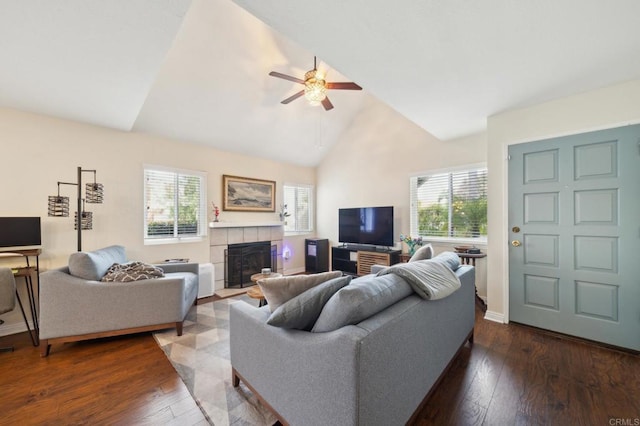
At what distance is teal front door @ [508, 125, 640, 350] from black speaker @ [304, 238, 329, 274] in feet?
10.9

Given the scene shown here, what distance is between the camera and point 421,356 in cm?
144

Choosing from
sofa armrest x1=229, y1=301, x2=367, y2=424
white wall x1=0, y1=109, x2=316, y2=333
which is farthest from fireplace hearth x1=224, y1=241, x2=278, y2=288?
sofa armrest x1=229, y1=301, x2=367, y2=424

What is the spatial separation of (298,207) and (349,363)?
488cm

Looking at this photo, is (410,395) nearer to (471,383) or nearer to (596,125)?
(471,383)

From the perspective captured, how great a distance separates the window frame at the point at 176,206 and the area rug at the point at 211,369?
1292 millimetres

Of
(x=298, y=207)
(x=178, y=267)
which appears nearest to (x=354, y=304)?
(x=178, y=267)

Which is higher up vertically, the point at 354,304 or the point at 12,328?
the point at 354,304

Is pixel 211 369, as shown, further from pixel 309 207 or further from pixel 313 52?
pixel 309 207

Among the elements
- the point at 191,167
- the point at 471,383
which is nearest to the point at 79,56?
the point at 191,167

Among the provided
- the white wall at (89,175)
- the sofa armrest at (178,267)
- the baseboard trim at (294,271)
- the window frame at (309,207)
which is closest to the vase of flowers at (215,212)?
the white wall at (89,175)

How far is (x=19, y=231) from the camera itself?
2631 mm

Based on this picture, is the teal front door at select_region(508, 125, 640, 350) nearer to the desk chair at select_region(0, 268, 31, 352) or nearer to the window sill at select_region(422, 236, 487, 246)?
the window sill at select_region(422, 236, 487, 246)

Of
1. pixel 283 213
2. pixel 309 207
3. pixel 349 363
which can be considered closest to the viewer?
pixel 349 363

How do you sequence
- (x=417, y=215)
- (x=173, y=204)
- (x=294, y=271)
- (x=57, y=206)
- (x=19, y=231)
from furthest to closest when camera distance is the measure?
1. (x=294, y=271)
2. (x=417, y=215)
3. (x=173, y=204)
4. (x=57, y=206)
5. (x=19, y=231)
